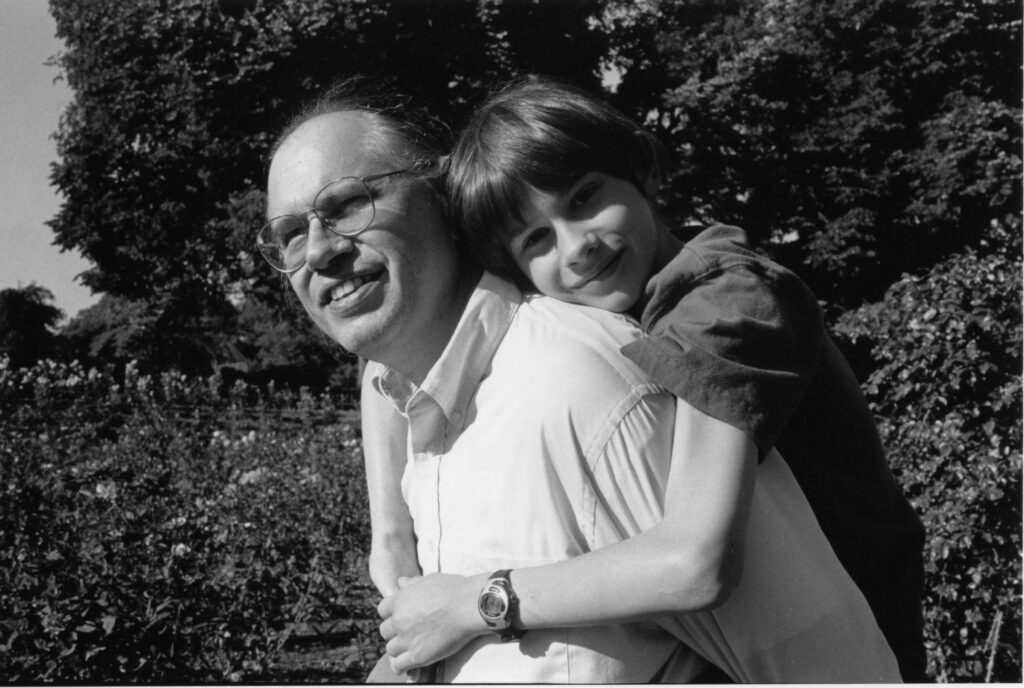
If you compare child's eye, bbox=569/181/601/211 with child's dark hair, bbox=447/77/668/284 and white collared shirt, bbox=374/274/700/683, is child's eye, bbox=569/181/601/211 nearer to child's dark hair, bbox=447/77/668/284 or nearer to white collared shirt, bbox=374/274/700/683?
child's dark hair, bbox=447/77/668/284

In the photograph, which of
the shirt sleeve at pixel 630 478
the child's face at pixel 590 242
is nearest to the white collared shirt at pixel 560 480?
the shirt sleeve at pixel 630 478

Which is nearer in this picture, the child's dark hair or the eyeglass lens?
the child's dark hair

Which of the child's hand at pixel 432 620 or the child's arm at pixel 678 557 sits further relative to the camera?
the child's hand at pixel 432 620

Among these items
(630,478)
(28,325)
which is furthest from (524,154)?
(28,325)

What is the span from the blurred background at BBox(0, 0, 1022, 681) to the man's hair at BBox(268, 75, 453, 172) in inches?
23.2

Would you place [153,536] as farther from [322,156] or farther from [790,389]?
[790,389]

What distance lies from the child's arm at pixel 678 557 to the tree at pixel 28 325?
2.73 m

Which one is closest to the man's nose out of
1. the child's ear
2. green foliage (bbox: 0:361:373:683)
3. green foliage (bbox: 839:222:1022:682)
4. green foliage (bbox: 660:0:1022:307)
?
the child's ear

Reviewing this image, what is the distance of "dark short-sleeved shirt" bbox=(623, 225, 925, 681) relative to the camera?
115 cm

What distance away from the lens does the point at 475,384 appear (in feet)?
4.58

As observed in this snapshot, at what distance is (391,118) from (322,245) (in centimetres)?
30

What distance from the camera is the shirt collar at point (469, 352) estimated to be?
1388 mm

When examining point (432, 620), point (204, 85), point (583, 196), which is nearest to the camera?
point (432, 620)

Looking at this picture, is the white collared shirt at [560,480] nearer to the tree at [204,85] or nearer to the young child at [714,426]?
the young child at [714,426]
